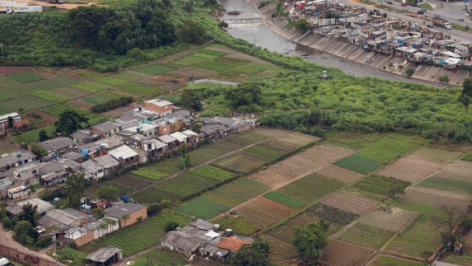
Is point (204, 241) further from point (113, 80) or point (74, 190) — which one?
point (113, 80)

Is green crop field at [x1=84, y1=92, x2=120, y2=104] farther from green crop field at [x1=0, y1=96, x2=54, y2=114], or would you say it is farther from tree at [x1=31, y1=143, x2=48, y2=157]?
tree at [x1=31, y1=143, x2=48, y2=157]

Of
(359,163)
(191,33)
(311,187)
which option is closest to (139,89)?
(191,33)

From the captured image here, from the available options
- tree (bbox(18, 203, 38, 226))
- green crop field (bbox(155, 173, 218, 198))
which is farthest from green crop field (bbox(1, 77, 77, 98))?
tree (bbox(18, 203, 38, 226))

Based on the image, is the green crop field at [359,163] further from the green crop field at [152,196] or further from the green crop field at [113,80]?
the green crop field at [113,80]

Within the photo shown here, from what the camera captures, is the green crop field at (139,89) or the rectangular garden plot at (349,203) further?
the green crop field at (139,89)

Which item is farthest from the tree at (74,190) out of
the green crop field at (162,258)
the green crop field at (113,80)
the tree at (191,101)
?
the green crop field at (113,80)
